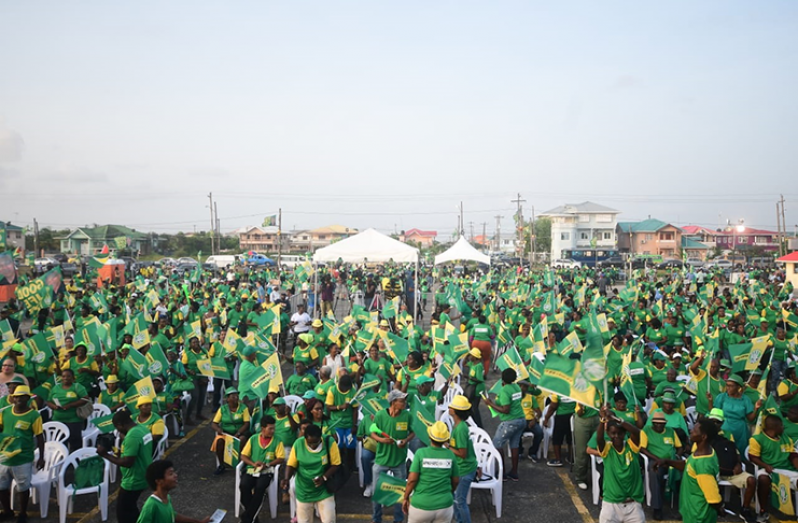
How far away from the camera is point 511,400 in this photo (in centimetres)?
759

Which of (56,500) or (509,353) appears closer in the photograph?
(56,500)

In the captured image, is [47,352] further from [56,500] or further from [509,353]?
[509,353]

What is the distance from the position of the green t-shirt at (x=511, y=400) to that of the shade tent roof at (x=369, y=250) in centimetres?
1022

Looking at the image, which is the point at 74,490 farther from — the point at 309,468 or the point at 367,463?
the point at 367,463

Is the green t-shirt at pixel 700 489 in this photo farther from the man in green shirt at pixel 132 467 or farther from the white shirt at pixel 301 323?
the white shirt at pixel 301 323

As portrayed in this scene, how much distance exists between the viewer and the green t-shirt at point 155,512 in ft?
14.2

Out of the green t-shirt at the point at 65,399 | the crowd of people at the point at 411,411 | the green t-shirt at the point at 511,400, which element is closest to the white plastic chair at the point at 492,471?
the crowd of people at the point at 411,411

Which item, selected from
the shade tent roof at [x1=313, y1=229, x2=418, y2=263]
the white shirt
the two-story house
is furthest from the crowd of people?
the two-story house

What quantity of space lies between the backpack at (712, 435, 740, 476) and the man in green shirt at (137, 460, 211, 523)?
17.5 feet

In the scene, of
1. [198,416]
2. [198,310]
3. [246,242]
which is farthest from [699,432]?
[246,242]

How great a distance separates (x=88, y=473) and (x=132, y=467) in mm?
1415

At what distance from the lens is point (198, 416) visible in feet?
34.0

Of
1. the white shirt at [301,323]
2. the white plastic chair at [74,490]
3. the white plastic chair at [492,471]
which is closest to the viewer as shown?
the white plastic chair at [74,490]

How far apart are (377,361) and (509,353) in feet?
6.84
